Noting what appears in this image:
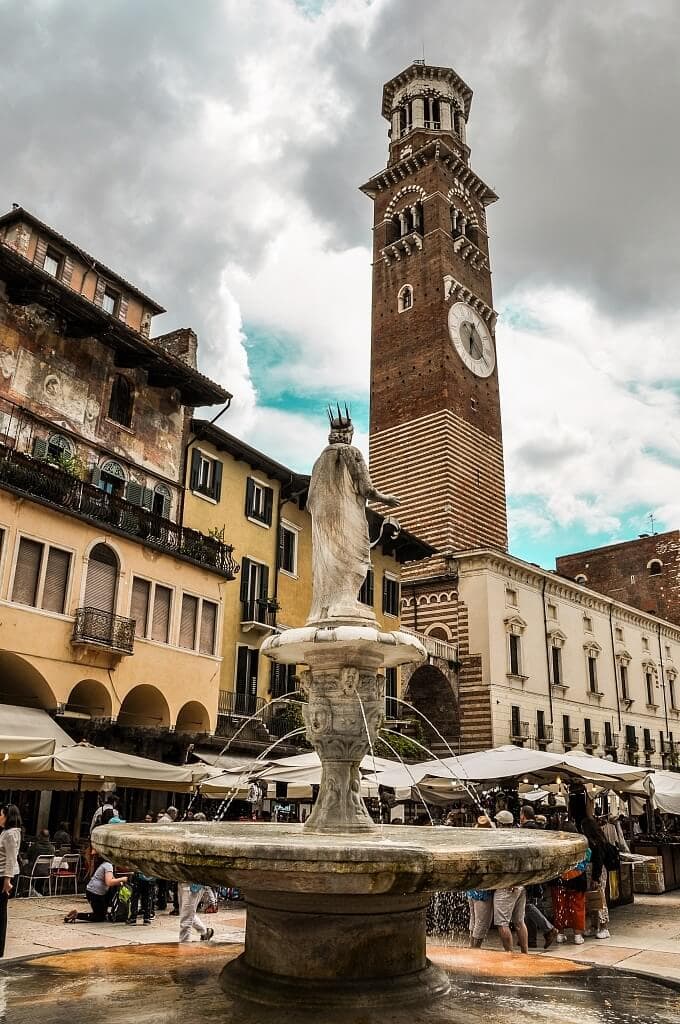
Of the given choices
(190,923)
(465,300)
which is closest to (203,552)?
(190,923)

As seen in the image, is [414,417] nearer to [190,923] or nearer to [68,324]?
[68,324]

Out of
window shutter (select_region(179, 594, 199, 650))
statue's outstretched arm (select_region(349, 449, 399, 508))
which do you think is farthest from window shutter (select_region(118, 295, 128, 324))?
statue's outstretched arm (select_region(349, 449, 399, 508))

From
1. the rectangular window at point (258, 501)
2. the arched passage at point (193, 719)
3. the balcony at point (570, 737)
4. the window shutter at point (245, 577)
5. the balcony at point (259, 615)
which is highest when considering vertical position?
the rectangular window at point (258, 501)

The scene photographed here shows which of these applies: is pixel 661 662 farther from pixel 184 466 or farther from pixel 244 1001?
pixel 244 1001

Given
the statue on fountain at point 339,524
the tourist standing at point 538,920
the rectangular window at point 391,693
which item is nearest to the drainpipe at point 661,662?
the rectangular window at point 391,693

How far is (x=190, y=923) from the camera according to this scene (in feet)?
32.3

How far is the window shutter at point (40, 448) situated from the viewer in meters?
19.3

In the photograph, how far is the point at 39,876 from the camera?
15164 millimetres

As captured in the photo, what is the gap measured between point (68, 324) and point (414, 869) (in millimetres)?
19411

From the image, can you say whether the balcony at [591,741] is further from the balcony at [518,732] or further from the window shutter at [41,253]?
the window shutter at [41,253]

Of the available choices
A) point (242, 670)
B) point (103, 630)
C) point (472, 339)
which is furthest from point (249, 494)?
point (472, 339)

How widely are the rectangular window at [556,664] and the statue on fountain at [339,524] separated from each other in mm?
32028

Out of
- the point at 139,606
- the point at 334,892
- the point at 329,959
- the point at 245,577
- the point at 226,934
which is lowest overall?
the point at 226,934

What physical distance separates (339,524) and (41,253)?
16969 millimetres
